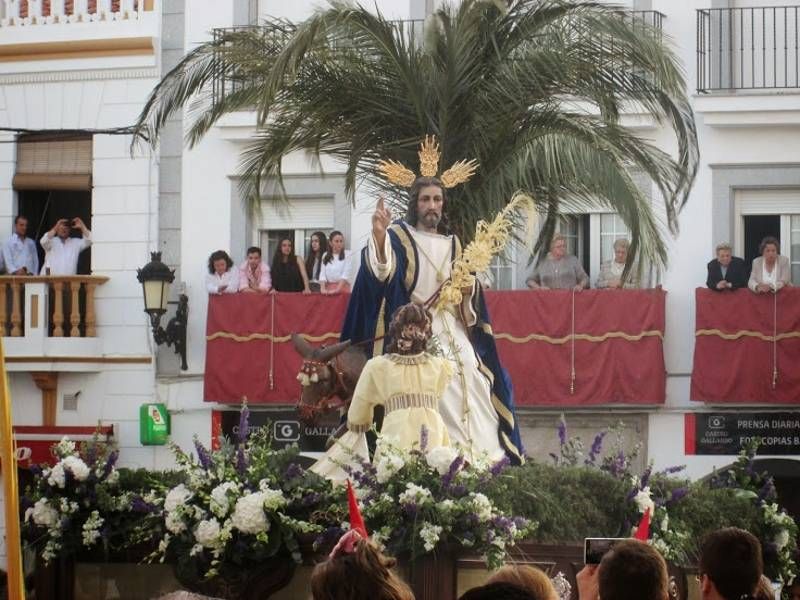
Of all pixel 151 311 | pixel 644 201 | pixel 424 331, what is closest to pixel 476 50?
pixel 644 201

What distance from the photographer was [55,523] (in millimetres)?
12195

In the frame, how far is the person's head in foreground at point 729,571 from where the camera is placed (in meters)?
7.32

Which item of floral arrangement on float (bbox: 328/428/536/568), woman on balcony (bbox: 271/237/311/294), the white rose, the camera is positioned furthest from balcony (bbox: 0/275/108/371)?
the camera

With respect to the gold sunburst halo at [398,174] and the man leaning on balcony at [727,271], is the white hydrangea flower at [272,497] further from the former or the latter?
the man leaning on balcony at [727,271]

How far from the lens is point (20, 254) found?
1022 inches

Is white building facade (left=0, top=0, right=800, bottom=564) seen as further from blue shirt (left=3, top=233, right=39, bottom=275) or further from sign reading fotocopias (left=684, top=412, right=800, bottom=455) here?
sign reading fotocopias (left=684, top=412, right=800, bottom=455)

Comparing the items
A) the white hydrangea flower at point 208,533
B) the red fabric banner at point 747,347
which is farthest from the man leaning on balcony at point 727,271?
the white hydrangea flower at point 208,533

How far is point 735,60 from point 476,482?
1366cm

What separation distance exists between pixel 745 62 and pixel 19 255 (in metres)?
9.37

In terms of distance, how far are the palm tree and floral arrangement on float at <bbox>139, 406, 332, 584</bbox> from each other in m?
3.23

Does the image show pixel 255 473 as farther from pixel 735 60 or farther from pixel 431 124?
pixel 735 60

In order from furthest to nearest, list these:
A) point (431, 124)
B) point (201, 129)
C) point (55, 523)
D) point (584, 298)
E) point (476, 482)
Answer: point (584, 298)
point (201, 129)
point (431, 124)
point (55, 523)
point (476, 482)

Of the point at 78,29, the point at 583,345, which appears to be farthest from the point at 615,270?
the point at 78,29

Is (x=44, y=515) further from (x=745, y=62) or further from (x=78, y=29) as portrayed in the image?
(x=78, y=29)
